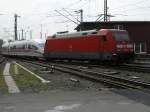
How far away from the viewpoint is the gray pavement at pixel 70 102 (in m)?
11.4

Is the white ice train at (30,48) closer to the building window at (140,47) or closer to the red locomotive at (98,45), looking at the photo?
the red locomotive at (98,45)

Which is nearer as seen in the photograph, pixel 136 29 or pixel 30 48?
pixel 30 48

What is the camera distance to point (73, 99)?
43.7 feet

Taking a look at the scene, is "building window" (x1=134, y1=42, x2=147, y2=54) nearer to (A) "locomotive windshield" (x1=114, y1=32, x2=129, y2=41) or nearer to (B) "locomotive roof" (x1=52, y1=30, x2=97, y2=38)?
(B) "locomotive roof" (x1=52, y1=30, x2=97, y2=38)

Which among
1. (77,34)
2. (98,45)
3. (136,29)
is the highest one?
(136,29)

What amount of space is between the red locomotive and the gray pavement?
804 inches

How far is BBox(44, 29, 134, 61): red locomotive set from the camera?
3541 cm

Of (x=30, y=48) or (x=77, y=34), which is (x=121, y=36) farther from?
(x=30, y=48)

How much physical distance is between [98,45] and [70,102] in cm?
2426

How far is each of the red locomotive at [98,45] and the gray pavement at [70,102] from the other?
67.0ft

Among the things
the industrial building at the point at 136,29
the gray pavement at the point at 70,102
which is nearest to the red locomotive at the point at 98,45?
the gray pavement at the point at 70,102

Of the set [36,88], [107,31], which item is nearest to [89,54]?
[107,31]

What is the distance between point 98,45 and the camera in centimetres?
3672

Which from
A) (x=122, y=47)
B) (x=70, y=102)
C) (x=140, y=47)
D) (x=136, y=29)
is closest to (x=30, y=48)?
(x=140, y=47)
